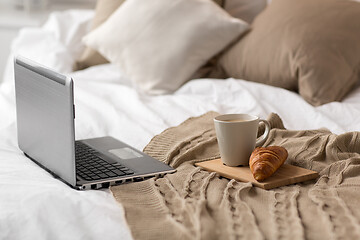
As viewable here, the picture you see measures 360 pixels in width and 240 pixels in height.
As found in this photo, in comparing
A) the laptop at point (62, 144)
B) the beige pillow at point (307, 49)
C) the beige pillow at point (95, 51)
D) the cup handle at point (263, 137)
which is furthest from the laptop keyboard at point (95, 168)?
the beige pillow at point (95, 51)

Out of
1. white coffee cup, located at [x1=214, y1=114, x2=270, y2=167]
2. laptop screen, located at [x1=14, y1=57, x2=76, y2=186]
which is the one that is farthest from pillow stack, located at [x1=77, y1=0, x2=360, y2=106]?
laptop screen, located at [x1=14, y1=57, x2=76, y2=186]

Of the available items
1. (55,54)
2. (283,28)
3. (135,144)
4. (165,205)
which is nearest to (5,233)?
(165,205)

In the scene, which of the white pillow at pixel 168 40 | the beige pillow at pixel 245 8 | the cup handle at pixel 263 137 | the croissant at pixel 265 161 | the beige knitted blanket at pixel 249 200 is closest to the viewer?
the beige knitted blanket at pixel 249 200

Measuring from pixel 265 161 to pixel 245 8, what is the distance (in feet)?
4.59

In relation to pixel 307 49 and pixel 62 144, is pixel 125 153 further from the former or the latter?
pixel 307 49

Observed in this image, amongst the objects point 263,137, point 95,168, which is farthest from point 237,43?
point 95,168

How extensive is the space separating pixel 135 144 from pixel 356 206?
0.63 meters

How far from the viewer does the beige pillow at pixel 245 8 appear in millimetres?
2379

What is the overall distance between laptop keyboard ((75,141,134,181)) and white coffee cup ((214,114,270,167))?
0.62ft

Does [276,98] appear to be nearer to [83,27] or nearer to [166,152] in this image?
[166,152]

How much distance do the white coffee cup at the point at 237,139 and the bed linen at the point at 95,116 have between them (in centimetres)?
25

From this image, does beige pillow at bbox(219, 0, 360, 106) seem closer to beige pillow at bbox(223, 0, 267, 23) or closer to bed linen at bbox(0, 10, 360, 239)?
bed linen at bbox(0, 10, 360, 239)

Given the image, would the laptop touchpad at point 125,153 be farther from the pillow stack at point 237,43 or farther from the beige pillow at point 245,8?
the beige pillow at point 245,8

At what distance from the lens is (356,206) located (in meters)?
0.96
